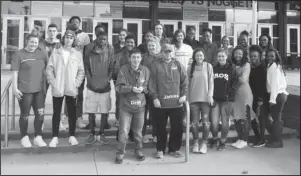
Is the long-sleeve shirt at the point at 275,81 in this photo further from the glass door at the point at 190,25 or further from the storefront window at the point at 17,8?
the storefront window at the point at 17,8

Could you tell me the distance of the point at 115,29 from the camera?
19.7 meters

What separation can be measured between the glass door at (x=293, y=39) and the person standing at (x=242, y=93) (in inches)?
751

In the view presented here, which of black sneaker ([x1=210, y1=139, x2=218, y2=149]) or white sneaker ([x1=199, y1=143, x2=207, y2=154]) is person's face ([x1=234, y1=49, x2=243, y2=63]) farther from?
white sneaker ([x1=199, y1=143, x2=207, y2=154])

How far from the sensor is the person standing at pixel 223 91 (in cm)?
511

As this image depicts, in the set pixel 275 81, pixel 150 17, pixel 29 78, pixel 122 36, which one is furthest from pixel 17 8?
pixel 275 81

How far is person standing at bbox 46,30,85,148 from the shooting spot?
16.0 feet

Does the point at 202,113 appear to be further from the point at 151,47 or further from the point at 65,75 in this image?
the point at 65,75

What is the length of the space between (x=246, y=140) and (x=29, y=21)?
54.2 ft

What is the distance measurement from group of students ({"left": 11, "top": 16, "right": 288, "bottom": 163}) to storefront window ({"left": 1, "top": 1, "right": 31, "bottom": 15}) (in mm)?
14677

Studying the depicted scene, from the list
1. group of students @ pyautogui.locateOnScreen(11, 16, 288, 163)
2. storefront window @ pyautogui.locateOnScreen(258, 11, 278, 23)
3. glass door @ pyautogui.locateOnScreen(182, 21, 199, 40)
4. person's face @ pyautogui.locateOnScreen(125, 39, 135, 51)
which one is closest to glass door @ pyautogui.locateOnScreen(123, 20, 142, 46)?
glass door @ pyautogui.locateOnScreen(182, 21, 199, 40)

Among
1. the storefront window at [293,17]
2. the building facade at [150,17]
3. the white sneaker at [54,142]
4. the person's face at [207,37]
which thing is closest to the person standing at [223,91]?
the person's face at [207,37]

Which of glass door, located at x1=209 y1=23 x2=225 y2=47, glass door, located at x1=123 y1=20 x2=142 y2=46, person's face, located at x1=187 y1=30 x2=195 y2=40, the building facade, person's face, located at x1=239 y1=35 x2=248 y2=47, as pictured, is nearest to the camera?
person's face, located at x1=187 y1=30 x2=195 y2=40

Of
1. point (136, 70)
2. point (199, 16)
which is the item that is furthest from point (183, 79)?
point (199, 16)

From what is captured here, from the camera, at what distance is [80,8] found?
19281mm
